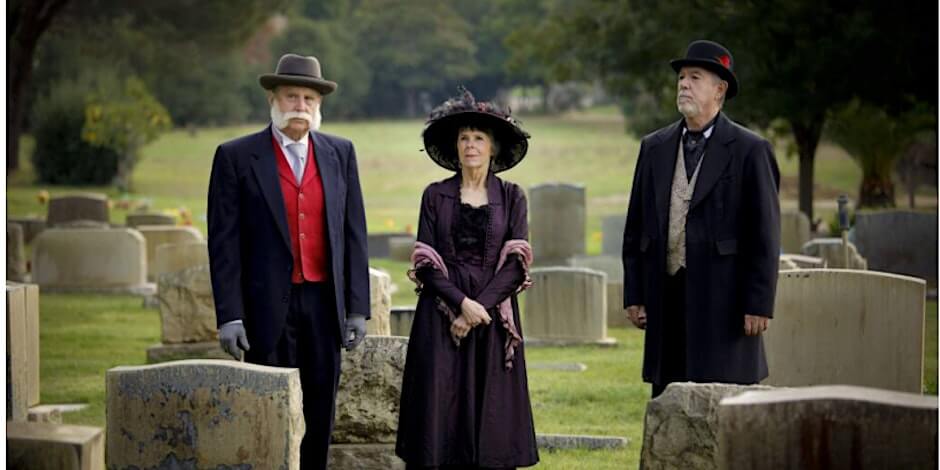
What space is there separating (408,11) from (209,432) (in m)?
74.0

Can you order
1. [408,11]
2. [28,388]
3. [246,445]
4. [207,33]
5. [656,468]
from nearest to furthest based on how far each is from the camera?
[246,445], [656,468], [28,388], [207,33], [408,11]

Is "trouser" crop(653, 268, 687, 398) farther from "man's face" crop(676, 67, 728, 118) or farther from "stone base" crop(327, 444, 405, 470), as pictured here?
"stone base" crop(327, 444, 405, 470)

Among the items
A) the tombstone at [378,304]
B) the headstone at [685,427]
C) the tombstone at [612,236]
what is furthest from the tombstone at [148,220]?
the headstone at [685,427]

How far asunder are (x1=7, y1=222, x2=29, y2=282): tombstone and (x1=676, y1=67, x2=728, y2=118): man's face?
13.3m

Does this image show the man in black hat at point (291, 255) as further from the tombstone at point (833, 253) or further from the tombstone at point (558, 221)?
the tombstone at point (558, 221)

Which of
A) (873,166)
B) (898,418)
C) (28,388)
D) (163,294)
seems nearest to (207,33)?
(873,166)

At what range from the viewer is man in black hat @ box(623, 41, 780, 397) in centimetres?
776

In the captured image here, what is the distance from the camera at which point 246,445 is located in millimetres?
6316

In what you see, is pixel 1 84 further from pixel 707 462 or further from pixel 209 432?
pixel 707 462

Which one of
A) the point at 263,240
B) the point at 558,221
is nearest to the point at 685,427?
the point at 263,240

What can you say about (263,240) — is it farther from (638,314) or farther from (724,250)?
(724,250)

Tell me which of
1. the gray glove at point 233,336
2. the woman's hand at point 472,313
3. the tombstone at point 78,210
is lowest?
the gray glove at point 233,336

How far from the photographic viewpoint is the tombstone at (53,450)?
583cm

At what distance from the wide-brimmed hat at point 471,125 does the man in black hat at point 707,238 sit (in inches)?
24.8
